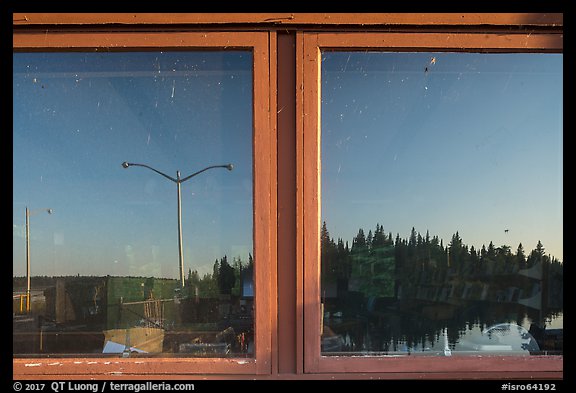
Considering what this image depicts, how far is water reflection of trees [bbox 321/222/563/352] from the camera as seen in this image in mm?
1582

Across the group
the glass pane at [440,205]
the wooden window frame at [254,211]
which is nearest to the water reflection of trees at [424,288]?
the glass pane at [440,205]

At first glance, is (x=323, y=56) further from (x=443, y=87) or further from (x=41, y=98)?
(x=41, y=98)

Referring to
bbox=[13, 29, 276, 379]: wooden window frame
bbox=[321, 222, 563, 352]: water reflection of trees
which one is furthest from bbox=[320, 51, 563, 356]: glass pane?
bbox=[13, 29, 276, 379]: wooden window frame

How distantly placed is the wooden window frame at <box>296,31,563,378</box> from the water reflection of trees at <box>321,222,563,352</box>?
6 cm

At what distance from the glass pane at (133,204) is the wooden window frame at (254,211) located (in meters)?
0.05

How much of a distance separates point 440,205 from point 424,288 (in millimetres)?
302

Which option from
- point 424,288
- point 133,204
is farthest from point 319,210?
point 133,204

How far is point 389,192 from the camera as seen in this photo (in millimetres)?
1690

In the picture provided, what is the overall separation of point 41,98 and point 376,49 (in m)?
1.20

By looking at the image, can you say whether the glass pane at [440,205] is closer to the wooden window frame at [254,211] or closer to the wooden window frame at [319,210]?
the wooden window frame at [319,210]

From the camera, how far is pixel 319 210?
1.53 m

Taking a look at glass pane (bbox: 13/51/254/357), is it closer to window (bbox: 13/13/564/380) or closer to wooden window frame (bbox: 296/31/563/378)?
window (bbox: 13/13/564/380)

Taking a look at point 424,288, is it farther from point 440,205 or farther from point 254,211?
point 254,211
